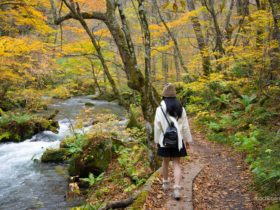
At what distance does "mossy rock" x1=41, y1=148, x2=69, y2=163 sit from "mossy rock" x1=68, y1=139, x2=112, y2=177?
1650 millimetres

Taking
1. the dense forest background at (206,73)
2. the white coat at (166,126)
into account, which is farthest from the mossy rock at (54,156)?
the white coat at (166,126)

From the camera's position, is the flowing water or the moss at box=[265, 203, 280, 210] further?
the flowing water

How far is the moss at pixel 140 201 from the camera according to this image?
5551 mm

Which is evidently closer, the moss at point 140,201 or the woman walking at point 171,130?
the woman walking at point 171,130

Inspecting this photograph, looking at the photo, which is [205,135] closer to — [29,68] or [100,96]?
[29,68]

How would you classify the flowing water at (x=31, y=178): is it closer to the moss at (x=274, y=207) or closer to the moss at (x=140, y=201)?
the moss at (x=140, y=201)

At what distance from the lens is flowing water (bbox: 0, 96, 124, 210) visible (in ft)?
28.5

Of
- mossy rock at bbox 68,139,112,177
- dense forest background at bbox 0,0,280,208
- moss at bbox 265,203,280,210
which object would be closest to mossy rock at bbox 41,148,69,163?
mossy rock at bbox 68,139,112,177

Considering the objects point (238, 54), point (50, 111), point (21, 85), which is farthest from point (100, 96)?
point (238, 54)

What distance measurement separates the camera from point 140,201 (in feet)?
18.7

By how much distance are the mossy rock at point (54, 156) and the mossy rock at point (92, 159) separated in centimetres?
165

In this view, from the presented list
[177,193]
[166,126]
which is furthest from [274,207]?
[166,126]

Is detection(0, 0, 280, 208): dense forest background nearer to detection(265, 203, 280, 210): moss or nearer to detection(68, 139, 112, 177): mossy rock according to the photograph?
detection(265, 203, 280, 210): moss

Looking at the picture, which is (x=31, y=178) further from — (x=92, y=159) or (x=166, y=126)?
(x=166, y=126)
